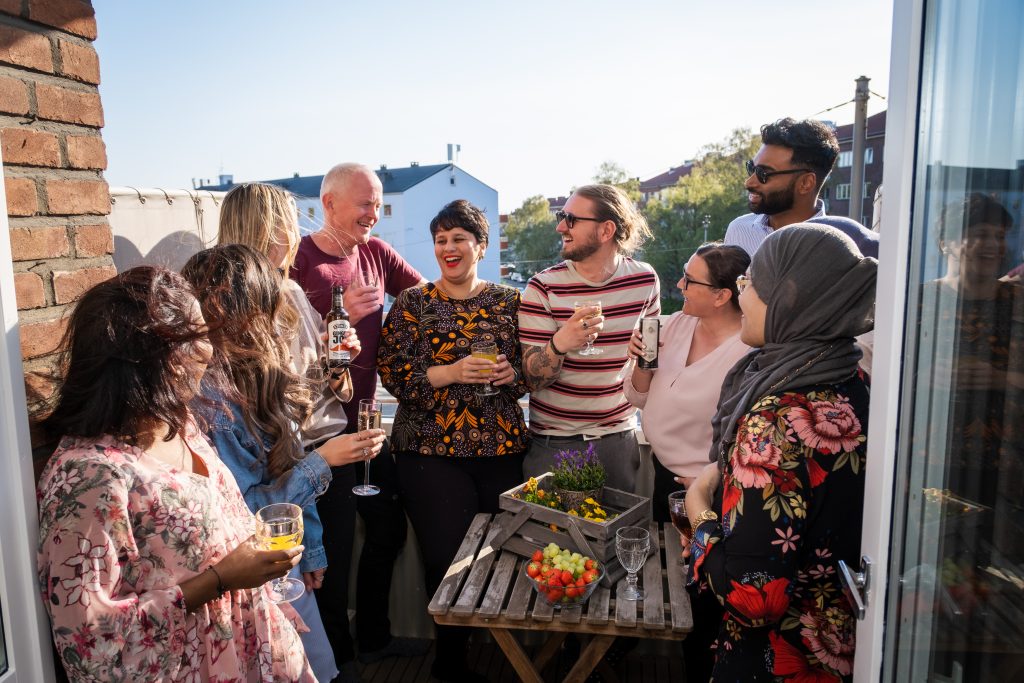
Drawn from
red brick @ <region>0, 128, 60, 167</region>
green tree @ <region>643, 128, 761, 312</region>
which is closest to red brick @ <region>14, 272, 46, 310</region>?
red brick @ <region>0, 128, 60, 167</region>

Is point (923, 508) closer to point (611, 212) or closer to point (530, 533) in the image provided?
point (530, 533)

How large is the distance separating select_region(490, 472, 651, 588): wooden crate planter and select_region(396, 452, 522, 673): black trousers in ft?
1.13

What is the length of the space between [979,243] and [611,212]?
1.95 metres

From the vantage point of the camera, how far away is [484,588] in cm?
223

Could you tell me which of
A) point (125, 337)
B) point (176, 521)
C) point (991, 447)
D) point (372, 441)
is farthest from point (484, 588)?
point (991, 447)

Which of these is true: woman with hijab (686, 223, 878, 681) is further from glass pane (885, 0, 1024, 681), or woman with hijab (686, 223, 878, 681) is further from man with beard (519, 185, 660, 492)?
man with beard (519, 185, 660, 492)

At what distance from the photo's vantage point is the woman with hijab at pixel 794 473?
4.84ft

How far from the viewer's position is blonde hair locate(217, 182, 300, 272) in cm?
252

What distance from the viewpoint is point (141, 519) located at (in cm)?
132

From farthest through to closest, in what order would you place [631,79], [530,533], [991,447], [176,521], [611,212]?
[631,79], [611,212], [530,533], [176,521], [991,447]

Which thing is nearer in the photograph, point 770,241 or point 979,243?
point 979,243

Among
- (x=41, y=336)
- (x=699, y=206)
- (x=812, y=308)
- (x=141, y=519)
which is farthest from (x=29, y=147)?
(x=699, y=206)

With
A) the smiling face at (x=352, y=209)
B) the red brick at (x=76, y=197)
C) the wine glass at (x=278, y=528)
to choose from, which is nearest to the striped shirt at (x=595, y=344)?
the smiling face at (x=352, y=209)

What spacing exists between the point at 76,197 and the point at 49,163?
103mm
